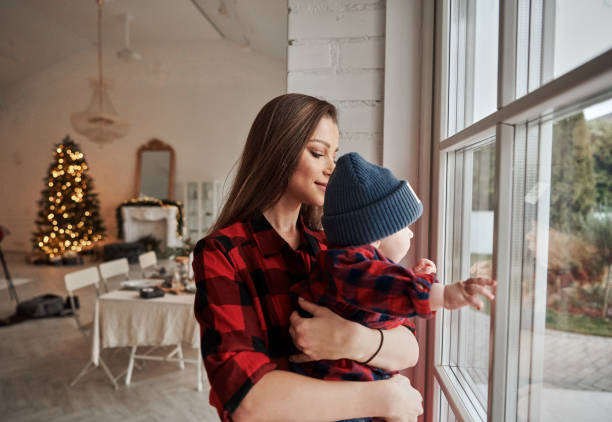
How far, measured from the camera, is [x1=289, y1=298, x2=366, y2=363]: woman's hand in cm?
78

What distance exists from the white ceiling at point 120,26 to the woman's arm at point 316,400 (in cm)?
588

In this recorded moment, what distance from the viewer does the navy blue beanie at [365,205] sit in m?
0.75

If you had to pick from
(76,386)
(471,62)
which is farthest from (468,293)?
(76,386)

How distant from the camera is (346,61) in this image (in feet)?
4.41

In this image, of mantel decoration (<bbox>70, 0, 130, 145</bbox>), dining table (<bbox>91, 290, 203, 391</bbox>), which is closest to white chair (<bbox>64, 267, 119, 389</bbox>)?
dining table (<bbox>91, 290, 203, 391</bbox>)

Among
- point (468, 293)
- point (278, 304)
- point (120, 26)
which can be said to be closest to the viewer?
point (468, 293)

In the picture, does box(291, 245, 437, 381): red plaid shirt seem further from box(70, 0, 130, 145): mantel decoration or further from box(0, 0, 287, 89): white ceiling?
box(70, 0, 130, 145): mantel decoration

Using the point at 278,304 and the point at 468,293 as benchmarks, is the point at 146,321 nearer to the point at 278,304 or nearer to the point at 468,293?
the point at 278,304

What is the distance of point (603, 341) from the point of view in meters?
0.44

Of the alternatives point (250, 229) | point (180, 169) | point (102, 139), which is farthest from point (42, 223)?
point (250, 229)

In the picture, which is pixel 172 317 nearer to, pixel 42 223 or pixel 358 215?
pixel 358 215

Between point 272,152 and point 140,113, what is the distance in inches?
392

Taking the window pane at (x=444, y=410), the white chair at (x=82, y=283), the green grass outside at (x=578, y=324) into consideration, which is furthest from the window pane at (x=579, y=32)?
the white chair at (x=82, y=283)

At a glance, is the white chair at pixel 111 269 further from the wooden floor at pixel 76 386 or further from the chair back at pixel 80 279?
the wooden floor at pixel 76 386
